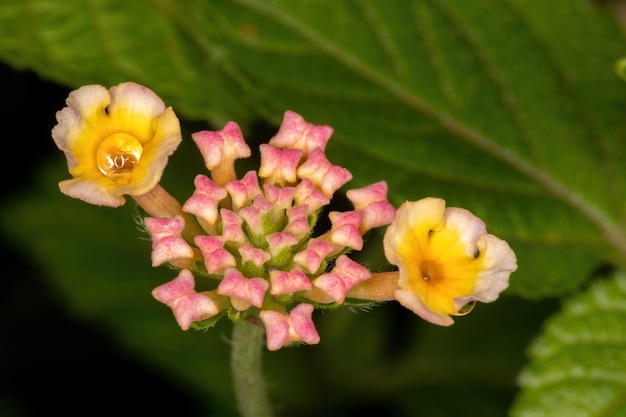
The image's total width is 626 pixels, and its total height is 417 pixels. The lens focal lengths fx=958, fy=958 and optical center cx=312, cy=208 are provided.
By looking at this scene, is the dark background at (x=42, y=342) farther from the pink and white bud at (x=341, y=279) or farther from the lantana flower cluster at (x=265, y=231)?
the pink and white bud at (x=341, y=279)

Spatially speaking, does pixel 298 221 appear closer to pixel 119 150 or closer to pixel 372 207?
pixel 372 207

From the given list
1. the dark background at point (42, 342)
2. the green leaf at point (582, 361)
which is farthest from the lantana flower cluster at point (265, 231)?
the dark background at point (42, 342)

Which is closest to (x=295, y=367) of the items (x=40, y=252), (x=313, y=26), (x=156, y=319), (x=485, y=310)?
(x=156, y=319)

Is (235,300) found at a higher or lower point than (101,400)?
lower

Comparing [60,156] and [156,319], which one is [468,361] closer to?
[156,319]

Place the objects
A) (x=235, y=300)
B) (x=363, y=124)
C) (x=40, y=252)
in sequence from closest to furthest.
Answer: (x=235, y=300)
(x=363, y=124)
(x=40, y=252)

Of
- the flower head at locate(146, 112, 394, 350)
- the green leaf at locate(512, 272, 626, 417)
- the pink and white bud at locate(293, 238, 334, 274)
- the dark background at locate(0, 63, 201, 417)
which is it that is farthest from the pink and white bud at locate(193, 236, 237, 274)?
the dark background at locate(0, 63, 201, 417)

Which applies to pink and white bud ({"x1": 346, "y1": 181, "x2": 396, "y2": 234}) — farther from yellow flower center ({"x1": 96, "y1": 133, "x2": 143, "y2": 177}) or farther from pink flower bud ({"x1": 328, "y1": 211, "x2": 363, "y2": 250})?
yellow flower center ({"x1": 96, "y1": 133, "x2": 143, "y2": 177})
